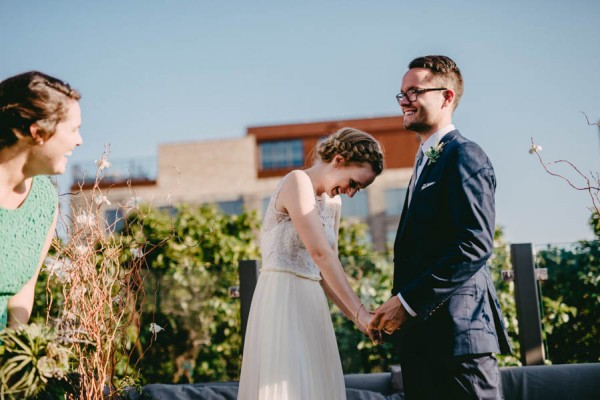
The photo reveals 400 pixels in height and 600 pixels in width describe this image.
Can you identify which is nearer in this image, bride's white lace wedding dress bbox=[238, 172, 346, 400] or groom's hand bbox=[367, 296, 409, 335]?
groom's hand bbox=[367, 296, 409, 335]

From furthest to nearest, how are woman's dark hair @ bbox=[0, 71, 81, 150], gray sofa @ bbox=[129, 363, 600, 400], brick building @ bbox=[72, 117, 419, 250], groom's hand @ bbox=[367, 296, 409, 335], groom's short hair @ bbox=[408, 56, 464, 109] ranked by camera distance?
brick building @ bbox=[72, 117, 419, 250] < gray sofa @ bbox=[129, 363, 600, 400] < groom's short hair @ bbox=[408, 56, 464, 109] < groom's hand @ bbox=[367, 296, 409, 335] < woman's dark hair @ bbox=[0, 71, 81, 150]

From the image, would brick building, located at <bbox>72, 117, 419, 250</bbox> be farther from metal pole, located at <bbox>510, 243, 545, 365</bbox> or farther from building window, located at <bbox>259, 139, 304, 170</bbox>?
metal pole, located at <bbox>510, 243, 545, 365</bbox>

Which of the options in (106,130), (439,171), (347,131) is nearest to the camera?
(439,171)

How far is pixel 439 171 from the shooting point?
7.30 feet

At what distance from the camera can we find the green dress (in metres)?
1.79

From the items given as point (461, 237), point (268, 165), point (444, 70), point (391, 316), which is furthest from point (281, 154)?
point (461, 237)

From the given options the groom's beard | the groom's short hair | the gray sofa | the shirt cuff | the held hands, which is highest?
the groom's short hair

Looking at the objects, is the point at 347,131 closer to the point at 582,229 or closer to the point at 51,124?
the point at 51,124

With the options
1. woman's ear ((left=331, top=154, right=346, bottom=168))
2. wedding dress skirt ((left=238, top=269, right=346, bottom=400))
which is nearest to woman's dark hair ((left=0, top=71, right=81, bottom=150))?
wedding dress skirt ((left=238, top=269, right=346, bottom=400))

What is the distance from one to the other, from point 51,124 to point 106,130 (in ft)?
4.50

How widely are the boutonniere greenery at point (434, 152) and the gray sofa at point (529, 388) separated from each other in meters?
2.12

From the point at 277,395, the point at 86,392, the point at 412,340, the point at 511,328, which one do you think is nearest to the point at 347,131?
the point at 412,340

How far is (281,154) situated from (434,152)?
81.7 ft

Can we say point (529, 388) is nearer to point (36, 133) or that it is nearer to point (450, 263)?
point (450, 263)
